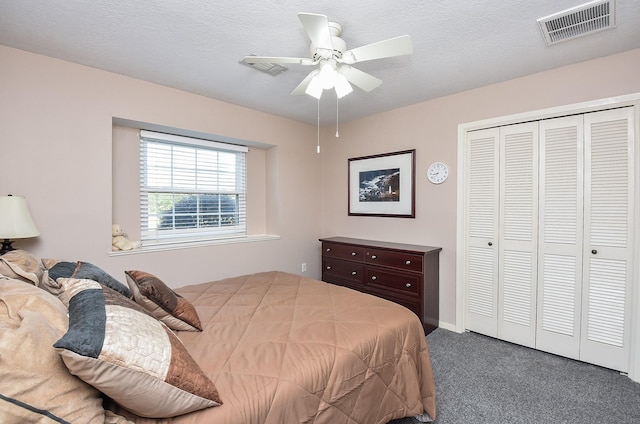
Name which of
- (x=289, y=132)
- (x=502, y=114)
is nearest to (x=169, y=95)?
(x=289, y=132)

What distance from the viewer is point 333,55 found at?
1.90 metres

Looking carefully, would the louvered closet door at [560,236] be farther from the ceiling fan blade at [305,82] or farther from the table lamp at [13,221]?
the table lamp at [13,221]

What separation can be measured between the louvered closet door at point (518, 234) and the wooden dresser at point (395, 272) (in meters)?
0.65

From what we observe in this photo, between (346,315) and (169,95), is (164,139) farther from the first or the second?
(346,315)

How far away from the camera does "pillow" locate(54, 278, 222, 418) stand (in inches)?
33.6

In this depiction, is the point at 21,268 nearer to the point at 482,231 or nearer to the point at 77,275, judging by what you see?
the point at 77,275

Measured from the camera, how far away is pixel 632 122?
2375mm

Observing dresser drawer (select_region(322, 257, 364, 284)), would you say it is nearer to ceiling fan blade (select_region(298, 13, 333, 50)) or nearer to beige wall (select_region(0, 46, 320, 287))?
beige wall (select_region(0, 46, 320, 287))

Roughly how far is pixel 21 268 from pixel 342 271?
298cm

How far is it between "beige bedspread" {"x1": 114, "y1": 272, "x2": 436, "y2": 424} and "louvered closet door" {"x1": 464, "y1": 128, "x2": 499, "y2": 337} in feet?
5.34

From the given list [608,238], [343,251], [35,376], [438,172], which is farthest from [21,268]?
[608,238]

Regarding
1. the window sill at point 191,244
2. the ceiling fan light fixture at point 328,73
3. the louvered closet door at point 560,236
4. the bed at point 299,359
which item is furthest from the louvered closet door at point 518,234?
the window sill at point 191,244

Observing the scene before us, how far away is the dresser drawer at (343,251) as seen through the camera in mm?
3658

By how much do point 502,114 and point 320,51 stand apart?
2094 mm
